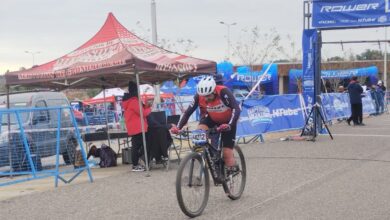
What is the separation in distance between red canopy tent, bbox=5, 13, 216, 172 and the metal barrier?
1.18 metres

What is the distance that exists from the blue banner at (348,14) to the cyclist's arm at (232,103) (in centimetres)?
1028

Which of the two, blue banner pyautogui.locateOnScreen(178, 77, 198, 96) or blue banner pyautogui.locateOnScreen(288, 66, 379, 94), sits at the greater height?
blue banner pyautogui.locateOnScreen(288, 66, 379, 94)

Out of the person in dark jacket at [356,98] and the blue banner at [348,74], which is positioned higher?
the blue banner at [348,74]

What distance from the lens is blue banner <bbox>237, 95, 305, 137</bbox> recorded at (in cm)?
1581

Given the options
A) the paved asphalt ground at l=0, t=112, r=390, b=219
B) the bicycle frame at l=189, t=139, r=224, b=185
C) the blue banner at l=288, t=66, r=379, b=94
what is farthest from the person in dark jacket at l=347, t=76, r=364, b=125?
the blue banner at l=288, t=66, r=379, b=94

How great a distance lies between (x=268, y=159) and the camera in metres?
12.2

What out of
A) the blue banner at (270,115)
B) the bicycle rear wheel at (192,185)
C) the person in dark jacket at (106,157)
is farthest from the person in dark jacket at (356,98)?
the bicycle rear wheel at (192,185)

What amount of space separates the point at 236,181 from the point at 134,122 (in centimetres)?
387

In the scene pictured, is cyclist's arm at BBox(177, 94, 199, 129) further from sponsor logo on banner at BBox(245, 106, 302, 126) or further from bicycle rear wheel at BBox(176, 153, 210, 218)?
sponsor logo on banner at BBox(245, 106, 302, 126)

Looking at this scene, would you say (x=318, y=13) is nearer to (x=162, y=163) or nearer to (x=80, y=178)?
(x=162, y=163)

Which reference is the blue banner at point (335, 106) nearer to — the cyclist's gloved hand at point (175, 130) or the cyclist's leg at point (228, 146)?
the cyclist's leg at point (228, 146)

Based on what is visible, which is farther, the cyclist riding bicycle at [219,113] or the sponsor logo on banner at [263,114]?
the sponsor logo on banner at [263,114]

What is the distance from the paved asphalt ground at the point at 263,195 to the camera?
700 cm

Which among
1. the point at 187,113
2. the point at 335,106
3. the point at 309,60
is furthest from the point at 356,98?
the point at 187,113
